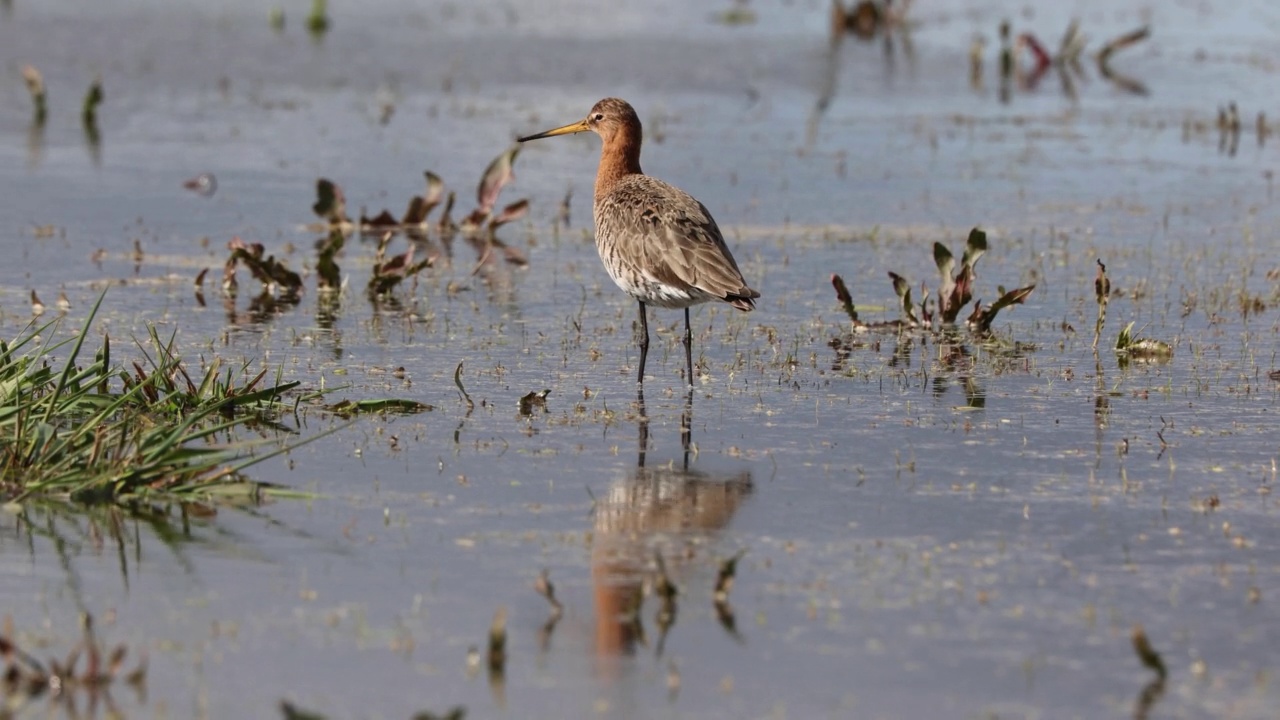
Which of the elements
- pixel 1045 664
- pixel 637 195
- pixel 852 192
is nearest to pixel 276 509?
pixel 1045 664

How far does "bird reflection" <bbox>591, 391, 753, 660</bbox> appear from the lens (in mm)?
6633

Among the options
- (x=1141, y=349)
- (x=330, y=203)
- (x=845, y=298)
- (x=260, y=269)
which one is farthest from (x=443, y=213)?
(x=1141, y=349)

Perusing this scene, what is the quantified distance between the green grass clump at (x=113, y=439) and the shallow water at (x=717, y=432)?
166 millimetres

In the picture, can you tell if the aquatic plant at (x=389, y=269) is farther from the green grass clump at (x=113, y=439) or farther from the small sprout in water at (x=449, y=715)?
the small sprout in water at (x=449, y=715)

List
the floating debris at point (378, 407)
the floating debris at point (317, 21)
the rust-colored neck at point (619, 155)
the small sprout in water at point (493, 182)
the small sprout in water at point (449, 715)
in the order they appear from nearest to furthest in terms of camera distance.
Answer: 1. the small sprout in water at point (449, 715)
2. the floating debris at point (378, 407)
3. the rust-colored neck at point (619, 155)
4. the small sprout in water at point (493, 182)
5. the floating debris at point (317, 21)

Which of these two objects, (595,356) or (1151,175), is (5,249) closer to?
(595,356)

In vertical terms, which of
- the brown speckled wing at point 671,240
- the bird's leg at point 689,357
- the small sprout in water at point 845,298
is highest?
the brown speckled wing at point 671,240

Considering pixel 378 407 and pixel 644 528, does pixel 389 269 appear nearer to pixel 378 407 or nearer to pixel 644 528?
pixel 378 407

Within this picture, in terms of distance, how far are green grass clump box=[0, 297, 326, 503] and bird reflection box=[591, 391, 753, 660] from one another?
1.43 m

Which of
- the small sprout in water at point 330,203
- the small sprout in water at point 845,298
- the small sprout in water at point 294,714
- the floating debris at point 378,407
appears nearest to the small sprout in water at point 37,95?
the small sprout in water at point 330,203

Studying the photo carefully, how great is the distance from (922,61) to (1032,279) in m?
14.8

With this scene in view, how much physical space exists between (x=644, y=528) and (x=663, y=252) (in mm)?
3200

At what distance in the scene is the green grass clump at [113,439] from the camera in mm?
7840

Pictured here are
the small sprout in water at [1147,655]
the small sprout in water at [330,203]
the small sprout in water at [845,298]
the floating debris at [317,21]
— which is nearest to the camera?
the small sprout in water at [1147,655]
